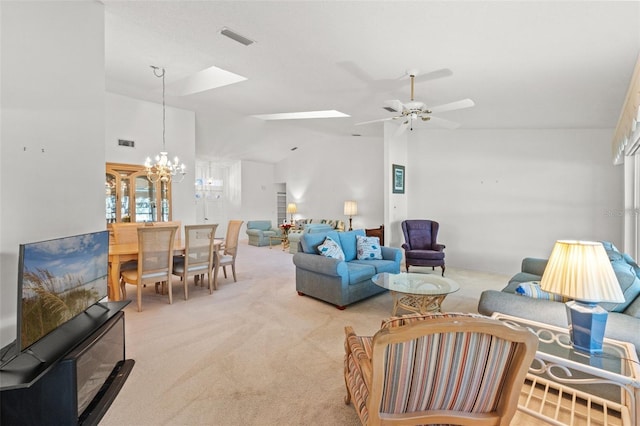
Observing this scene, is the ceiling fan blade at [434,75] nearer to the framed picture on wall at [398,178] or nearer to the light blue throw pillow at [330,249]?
the light blue throw pillow at [330,249]

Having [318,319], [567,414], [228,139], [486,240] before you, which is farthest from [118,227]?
[486,240]

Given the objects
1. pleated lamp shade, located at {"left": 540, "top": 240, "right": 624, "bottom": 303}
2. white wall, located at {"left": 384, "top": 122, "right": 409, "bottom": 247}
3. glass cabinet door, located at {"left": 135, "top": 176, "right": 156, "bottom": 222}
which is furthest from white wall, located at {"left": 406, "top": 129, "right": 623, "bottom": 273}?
glass cabinet door, located at {"left": 135, "top": 176, "right": 156, "bottom": 222}

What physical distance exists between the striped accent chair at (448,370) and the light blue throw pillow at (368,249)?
3.13m

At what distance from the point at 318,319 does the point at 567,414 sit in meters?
2.17

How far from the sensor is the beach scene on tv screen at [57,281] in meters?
1.33

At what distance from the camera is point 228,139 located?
7875 millimetres

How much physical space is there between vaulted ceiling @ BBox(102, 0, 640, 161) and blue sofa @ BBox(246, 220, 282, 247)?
5216 millimetres

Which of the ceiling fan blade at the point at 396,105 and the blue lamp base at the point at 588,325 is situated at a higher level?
the ceiling fan blade at the point at 396,105

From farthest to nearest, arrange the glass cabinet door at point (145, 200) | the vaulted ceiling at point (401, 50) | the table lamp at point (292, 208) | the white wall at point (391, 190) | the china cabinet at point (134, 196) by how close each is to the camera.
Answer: the table lamp at point (292, 208)
the white wall at point (391, 190)
the glass cabinet door at point (145, 200)
the china cabinet at point (134, 196)
the vaulted ceiling at point (401, 50)

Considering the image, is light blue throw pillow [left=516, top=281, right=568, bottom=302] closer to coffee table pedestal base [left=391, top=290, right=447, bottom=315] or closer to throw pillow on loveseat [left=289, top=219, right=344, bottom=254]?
coffee table pedestal base [left=391, top=290, right=447, bottom=315]

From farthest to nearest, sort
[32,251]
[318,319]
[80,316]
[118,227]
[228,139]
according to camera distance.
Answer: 1. [228,139]
2. [118,227]
3. [318,319]
4. [80,316]
5. [32,251]

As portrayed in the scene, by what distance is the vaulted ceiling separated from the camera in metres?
2.10

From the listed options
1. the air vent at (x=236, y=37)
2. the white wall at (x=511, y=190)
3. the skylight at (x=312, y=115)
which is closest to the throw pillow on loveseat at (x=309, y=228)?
the white wall at (x=511, y=190)

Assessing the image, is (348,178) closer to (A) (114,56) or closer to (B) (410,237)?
(B) (410,237)
